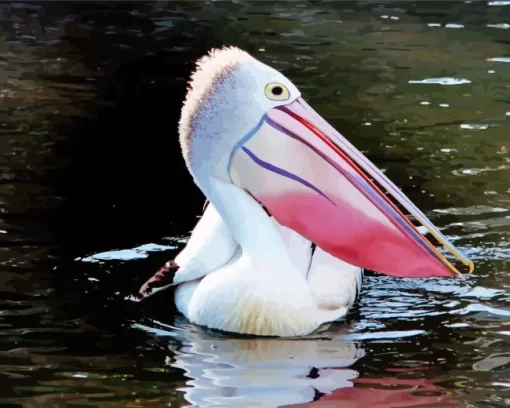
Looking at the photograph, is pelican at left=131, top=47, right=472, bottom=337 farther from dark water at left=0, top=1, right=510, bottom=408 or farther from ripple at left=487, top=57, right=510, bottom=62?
ripple at left=487, top=57, right=510, bottom=62

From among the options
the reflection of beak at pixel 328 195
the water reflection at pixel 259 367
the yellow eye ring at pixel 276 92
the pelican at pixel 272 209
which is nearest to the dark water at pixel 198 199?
the water reflection at pixel 259 367

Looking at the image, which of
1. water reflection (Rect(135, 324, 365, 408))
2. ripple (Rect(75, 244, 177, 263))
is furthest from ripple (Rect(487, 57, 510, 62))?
water reflection (Rect(135, 324, 365, 408))

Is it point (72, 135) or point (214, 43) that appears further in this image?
Answer: point (214, 43)

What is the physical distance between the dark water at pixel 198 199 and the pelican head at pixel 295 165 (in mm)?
341

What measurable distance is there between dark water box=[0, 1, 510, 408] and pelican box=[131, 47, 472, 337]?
148 mm

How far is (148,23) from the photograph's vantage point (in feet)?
39.9

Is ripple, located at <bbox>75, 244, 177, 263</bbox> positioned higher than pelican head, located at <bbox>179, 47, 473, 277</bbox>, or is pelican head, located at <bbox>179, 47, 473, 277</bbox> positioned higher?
pelican head, located at <bbox>179, 47, 473, 277</bbox>

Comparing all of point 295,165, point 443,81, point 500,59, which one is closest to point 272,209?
point 295,165

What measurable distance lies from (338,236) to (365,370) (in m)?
0.56

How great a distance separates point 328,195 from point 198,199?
6.61ft

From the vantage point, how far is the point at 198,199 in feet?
20.7

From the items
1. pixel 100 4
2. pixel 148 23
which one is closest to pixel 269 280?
pixel 148 23

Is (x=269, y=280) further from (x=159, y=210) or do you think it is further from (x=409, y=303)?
(x=159, y=210)

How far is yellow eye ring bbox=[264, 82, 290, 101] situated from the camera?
4.40 metres
